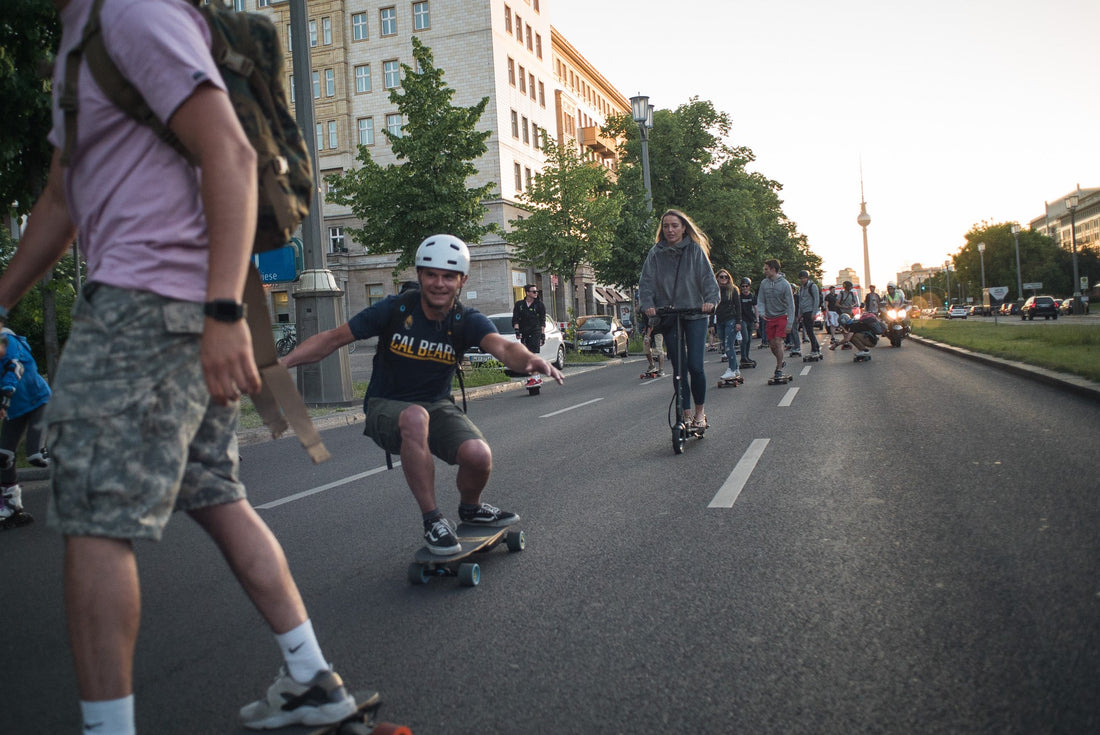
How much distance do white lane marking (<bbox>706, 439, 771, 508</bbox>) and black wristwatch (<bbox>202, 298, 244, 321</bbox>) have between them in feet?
13.0

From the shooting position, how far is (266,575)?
2.26 meters

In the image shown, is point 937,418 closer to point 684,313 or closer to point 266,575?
point 684,313

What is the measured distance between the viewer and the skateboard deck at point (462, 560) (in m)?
4.02

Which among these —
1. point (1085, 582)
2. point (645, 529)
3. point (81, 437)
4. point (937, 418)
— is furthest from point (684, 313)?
point (81, 437)

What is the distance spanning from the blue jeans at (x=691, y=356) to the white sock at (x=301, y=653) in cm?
588

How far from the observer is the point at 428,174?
23.5 m

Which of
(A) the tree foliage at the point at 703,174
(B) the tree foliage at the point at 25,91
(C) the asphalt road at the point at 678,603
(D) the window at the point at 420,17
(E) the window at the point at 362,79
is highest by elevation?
(D) the window at the point at 420,17

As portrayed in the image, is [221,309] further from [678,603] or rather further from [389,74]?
[389,74]

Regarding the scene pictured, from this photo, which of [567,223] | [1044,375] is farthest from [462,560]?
[567,223]

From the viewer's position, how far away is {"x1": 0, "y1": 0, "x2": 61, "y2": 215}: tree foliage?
30.6 ft

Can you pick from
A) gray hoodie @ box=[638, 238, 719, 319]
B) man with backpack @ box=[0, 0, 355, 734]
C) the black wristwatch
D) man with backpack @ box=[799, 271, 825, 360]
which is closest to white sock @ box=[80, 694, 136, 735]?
man with backpack @ box=[0, 0, 355, 734]

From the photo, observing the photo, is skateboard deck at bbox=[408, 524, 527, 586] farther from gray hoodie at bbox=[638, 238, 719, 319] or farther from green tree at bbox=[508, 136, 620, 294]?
green tree at bbox=[508, 136, 620, 294]

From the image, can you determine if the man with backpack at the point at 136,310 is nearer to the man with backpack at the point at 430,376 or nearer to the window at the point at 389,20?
the man with backpack at the point at 430,376

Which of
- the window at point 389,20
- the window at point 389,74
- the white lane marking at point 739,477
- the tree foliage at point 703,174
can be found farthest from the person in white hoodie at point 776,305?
the window at point 389,20
